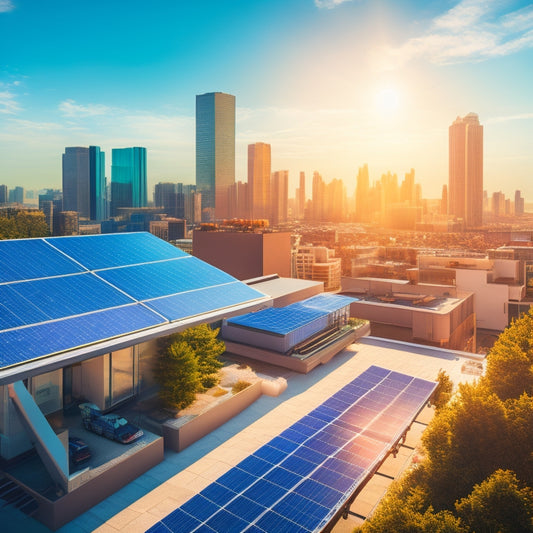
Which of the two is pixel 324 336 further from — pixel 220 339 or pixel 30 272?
pixel 30 272

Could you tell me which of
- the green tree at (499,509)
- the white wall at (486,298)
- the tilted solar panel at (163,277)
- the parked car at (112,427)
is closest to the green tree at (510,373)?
the green tree at (499,509)

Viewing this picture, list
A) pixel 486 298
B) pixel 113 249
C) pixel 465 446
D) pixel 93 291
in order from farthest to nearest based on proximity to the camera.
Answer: pixel 486 298, pixel 113 249, pixel 93 291, pixel 465 446

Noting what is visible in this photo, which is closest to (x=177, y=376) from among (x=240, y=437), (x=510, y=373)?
(x=240, y=437)

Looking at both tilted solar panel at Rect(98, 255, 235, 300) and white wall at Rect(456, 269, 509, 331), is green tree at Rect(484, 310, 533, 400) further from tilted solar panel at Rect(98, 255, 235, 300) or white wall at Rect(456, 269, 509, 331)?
white wall at Rect(456, 269, 509, 331)

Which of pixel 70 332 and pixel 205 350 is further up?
pixel 70 332

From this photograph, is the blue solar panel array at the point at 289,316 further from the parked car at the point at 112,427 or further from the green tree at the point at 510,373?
the parked car at the point at 112,427

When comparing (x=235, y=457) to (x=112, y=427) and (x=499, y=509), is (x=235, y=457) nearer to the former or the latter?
(x=112, y=427)

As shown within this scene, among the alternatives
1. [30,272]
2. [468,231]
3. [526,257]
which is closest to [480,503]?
[30,272]
